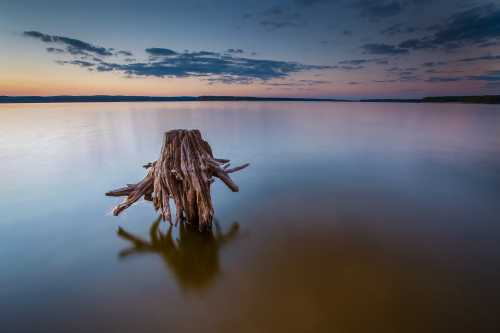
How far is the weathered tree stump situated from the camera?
5.48 metres

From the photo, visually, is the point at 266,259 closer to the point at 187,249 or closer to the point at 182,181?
the point at 187,249

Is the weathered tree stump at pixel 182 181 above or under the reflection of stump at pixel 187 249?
above

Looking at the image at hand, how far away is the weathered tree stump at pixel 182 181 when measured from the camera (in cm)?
548

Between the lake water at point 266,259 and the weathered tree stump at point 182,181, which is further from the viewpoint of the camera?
the weathered tree stump at point 182,181

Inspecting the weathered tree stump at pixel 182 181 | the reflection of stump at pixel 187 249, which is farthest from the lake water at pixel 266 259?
the weathered tree stump at pixel 182 181

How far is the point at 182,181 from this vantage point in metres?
5.72

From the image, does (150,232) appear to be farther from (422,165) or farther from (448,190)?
(422,165)

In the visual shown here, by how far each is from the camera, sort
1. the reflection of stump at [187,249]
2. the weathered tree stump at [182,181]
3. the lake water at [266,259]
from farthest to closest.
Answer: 1. the weathered tree stump at [182,181]
2. the reflection of stump at [187,249]
3. the lake water at [266,259]

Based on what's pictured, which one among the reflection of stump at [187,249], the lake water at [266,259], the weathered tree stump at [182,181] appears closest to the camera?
the lake water at [266,259]

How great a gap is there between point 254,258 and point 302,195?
12.5ft

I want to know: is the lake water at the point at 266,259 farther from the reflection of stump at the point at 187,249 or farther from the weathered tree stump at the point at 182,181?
the weathered tree stump at the point at 182,181

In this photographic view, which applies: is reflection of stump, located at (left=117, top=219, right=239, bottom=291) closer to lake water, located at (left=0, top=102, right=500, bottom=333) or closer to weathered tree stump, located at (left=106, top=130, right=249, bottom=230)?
lake water, located at (left=0, top=102, right=500, bottom=333)

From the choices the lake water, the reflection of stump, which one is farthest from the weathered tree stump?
the lake water

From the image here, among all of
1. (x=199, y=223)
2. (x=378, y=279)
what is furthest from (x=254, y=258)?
(x=378, y=279)
